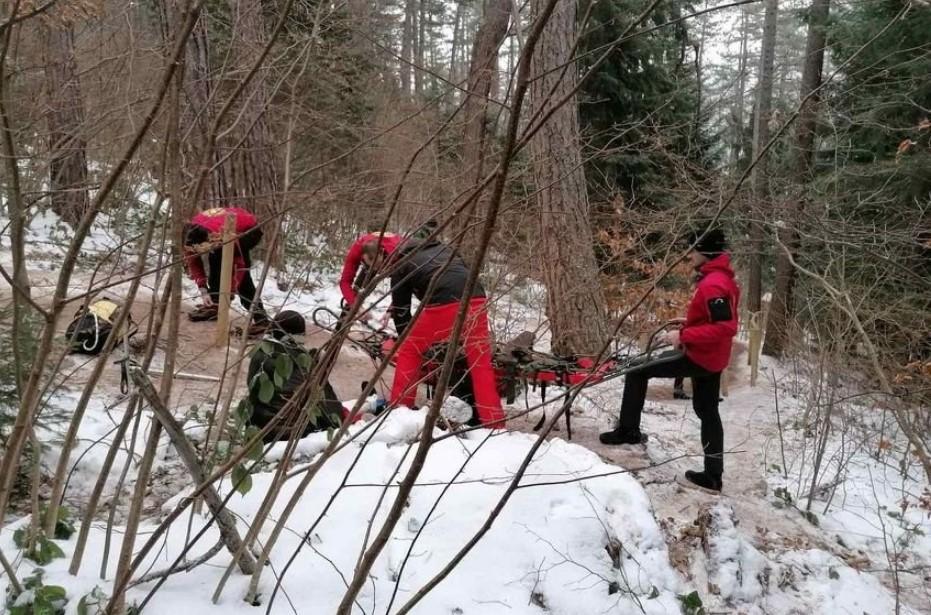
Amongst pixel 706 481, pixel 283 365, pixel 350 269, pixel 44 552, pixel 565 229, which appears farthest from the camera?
pixel 565 229

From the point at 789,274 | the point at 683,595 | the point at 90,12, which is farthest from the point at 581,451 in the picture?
the point at 789,274

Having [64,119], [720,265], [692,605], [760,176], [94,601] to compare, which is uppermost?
[64,119]

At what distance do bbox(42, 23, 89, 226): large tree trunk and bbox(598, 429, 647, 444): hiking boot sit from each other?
366 cm

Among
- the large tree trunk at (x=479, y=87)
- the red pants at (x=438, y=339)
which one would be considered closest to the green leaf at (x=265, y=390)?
the large tree trunk at (x=479, y=87)

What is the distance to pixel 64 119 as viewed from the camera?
21.6ft

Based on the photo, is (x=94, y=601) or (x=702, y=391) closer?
(x=94, y=601)

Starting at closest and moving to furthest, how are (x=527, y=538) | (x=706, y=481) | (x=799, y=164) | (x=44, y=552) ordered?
→ (x=44, y=552) → (x=527, y=538) → (x=706, y=481) → (x=799, y=164)

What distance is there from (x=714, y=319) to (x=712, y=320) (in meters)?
Result: 0.01

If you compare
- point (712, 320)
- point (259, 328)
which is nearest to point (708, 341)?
point (712, 320)

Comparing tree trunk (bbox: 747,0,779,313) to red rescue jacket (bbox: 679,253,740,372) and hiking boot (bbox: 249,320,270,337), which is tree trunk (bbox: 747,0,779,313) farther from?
hiking boot (bbox: 249,320,270,337)

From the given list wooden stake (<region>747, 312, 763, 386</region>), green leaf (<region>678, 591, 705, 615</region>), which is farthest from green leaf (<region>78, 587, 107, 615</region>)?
wooden stake (<region>747, 312, 763, 386</region>)

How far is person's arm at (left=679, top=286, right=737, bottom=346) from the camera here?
4070 millimetres

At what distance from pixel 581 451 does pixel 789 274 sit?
9.81 m

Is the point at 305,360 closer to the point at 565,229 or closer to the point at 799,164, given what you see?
the point at 565,229
